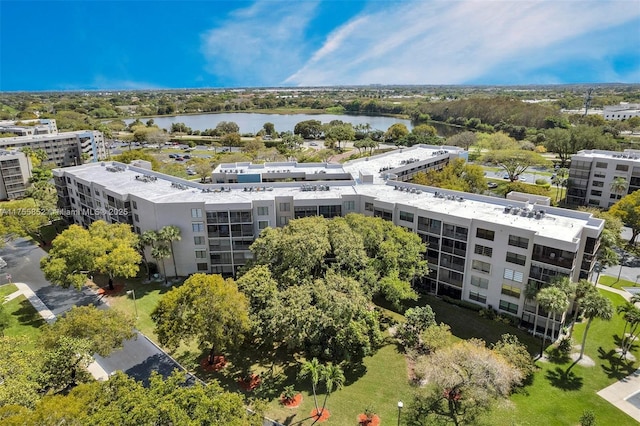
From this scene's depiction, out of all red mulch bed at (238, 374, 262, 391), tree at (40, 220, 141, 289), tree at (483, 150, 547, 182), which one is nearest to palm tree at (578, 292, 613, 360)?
red mulch bed at (238, 374, 262, 391)

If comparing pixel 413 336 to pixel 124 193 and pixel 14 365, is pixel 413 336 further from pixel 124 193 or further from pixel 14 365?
pixel 124 193

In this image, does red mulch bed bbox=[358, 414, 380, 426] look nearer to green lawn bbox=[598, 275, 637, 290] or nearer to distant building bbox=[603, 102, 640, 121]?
green lawn bbox=[598, 275, 637, 290]

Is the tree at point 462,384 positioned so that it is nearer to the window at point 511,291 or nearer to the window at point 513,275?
the window at point 511,291

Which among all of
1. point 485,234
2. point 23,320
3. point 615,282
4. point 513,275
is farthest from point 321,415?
point 615,282

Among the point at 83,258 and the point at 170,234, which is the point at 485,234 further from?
the point at 83,258

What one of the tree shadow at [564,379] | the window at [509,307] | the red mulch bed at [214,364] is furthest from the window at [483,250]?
the red mulch bed at [214,364]
